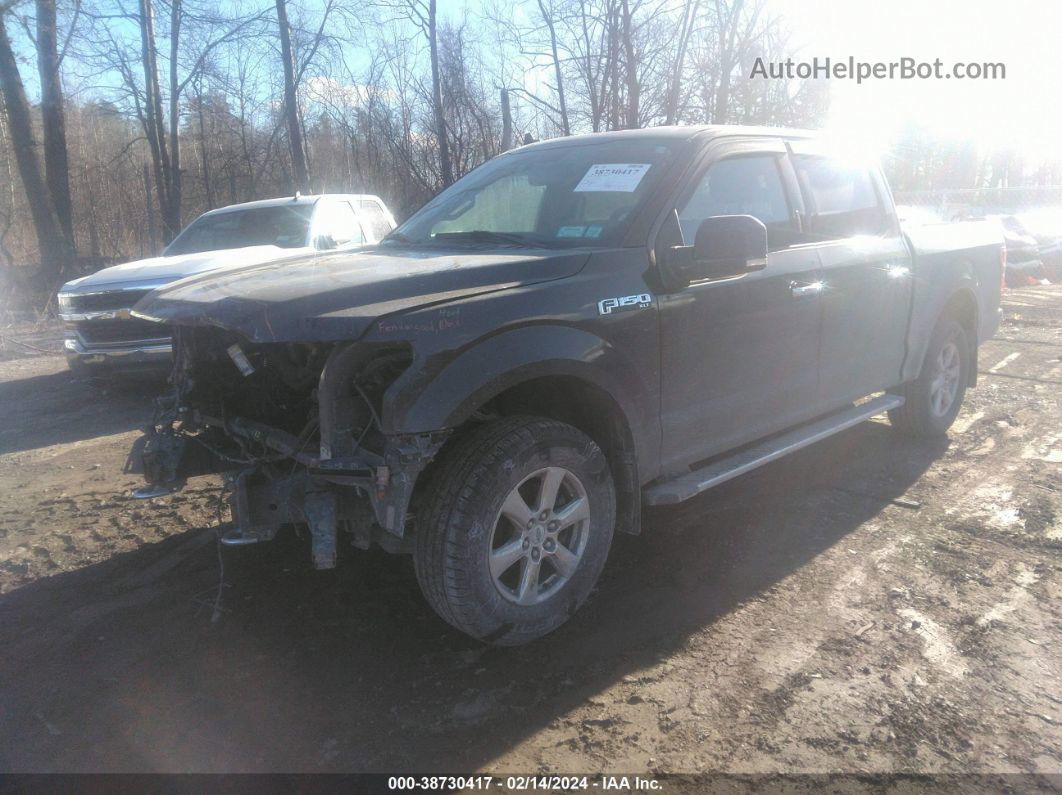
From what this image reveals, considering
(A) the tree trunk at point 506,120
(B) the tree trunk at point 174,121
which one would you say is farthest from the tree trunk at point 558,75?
(B) the tree trunk at point 174,121

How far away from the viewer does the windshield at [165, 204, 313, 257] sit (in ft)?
28.3

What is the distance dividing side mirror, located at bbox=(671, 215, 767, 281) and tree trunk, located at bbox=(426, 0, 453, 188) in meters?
13.1

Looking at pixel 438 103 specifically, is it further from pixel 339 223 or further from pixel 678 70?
pixel 339 223

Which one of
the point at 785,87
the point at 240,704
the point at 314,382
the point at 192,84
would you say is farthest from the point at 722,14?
the point at 240,704

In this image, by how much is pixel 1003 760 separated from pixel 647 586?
5.00 feet

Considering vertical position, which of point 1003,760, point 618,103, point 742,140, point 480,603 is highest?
point 618,103

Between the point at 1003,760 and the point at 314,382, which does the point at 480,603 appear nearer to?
the point at 314,382

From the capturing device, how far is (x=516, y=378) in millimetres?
3014

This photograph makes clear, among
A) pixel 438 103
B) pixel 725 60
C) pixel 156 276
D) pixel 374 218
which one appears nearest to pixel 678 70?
pixel 725 60

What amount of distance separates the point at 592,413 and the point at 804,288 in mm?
1481

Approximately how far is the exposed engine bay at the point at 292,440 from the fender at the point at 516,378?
0.09m

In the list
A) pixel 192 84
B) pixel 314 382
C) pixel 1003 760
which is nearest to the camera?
pixel 1003 760

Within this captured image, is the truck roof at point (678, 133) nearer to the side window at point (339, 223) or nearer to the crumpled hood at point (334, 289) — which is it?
the crumpled hood at point (334, 289)

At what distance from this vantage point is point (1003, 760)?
2.52m
